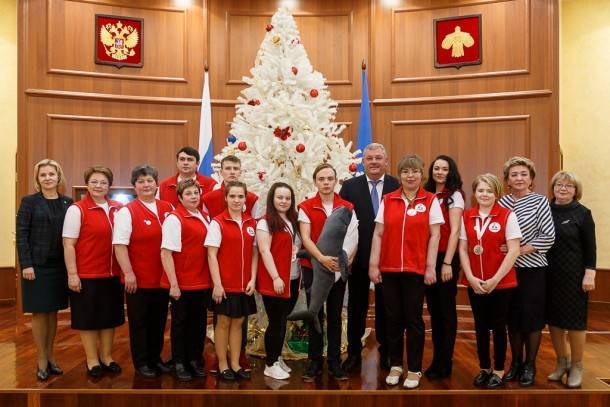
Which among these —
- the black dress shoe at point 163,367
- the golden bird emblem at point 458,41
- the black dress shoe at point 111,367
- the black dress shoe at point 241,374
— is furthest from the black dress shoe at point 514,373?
the golden bird emblem at point 458,41

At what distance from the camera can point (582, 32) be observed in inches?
279

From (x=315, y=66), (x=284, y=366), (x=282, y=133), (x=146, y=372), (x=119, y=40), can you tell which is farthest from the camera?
(x=315, y=66)

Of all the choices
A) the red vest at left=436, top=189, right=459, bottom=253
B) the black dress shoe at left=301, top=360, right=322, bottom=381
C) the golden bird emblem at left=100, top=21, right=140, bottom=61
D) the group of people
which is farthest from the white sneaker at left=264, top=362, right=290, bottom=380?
the golden bird emblem at left=100, top=21, right=140, bottom=61

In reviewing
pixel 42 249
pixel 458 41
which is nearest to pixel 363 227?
pixel 42 249

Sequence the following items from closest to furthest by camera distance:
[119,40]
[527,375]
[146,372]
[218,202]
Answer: [527,375], [146,372], [218,202], [119,40]

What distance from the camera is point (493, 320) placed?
136 inches

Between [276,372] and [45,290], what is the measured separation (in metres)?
1.58

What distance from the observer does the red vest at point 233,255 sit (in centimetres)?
345

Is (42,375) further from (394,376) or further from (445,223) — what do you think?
(445,223)

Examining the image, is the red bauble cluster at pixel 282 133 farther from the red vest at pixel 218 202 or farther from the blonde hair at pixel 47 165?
the blonde hair at pixel 47 165

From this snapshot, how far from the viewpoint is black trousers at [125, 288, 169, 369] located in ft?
11.8

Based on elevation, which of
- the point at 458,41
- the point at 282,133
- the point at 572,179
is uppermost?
the point at 458,41

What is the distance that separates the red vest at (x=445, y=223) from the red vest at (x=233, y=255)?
124 centimetres

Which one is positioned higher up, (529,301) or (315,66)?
(315,66)
